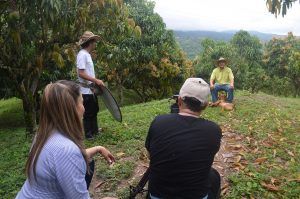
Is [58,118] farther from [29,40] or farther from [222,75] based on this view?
[222,75]

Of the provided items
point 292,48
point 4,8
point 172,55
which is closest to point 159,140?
point 4,8

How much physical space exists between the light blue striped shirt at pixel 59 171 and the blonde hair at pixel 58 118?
5cm

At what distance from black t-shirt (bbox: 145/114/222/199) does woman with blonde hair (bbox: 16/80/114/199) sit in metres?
0.78

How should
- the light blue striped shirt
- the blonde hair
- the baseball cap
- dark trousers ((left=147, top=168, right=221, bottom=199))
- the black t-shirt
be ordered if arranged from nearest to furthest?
the light blue striped shirt
the blonde hair
the black t-shirt
the baseball cap
dark trousers ((left=147, top=168, right=221, bottom=199))

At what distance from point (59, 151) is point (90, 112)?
4121 millimetres

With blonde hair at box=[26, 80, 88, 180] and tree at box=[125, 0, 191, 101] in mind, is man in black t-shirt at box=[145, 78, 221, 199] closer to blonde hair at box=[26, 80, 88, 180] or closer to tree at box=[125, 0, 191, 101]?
blonde hair at box=[26, 80, 88, 180]

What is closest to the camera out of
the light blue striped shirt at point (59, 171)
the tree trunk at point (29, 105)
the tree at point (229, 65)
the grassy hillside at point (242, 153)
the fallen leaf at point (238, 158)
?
the light blue striped shirt at point (59, 171)

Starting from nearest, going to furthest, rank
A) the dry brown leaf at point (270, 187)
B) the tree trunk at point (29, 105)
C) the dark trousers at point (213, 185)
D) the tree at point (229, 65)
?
the dark trousers at point (213, 185) < the dry brown leaf at point (270, 187) < the tree trunk at point (29, 105) < the tree at point (229, 65)

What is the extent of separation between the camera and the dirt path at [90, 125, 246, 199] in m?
5.32

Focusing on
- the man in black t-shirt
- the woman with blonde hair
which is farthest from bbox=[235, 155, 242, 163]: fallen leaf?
the woman with blonde hair

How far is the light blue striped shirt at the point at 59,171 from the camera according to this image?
2553 millimetres

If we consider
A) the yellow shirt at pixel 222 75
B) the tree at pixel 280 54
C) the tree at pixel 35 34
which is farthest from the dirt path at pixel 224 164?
the tree at pixel 280 54

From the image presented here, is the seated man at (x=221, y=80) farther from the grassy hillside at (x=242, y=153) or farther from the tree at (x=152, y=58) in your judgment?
the tree at (x=152, y=58)

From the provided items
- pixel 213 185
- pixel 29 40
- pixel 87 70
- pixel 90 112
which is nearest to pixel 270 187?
pixel 213 185
